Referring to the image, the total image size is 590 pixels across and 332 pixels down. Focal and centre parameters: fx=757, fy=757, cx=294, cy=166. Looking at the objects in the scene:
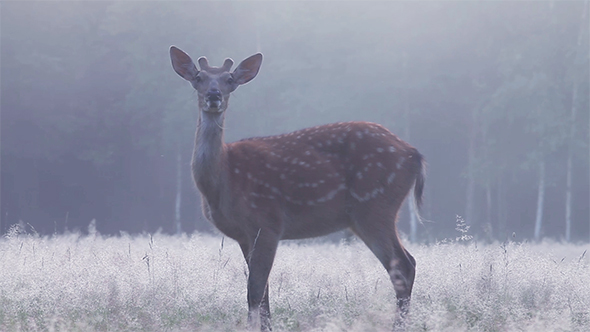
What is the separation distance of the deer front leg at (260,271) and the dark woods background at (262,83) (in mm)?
22693

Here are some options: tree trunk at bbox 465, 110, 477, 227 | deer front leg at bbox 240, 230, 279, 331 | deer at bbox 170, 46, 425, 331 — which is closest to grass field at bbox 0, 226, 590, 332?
deer front leg at bbox 240, 230, 279, 331

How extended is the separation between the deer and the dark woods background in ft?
71.7

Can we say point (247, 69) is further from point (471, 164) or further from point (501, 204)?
point (501, 204)

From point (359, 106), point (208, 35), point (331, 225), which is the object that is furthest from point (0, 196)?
point (331, 225)

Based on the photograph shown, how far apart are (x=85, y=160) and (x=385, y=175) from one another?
26025 millimetres

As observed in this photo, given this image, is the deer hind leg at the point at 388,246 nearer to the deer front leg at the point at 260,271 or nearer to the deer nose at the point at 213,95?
the deer front leg at the point at 260,271

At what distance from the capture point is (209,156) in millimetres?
7434

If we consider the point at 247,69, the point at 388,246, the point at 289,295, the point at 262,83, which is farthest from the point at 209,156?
the point at 262,83

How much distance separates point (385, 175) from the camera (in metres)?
7.67

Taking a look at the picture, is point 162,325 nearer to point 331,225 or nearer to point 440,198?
point 331,225

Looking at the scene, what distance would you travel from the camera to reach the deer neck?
7.36 meters

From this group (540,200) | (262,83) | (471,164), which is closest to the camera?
(540,200)

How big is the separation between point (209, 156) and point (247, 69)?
1.37 meters

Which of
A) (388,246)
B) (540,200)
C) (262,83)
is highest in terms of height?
(262,83)
